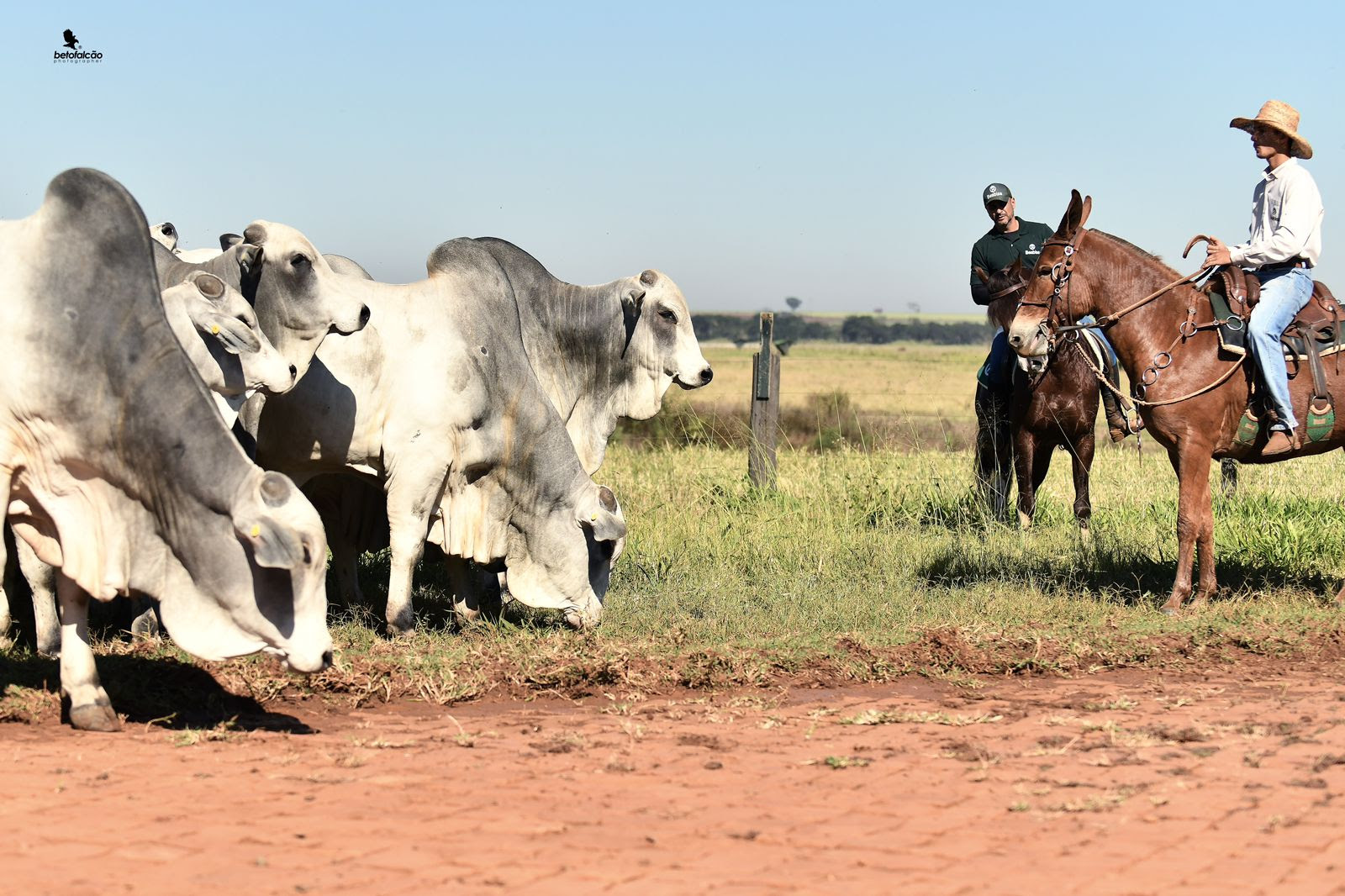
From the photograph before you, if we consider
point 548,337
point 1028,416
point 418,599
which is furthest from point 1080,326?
point 418,599

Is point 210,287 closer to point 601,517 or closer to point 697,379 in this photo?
point 601,517

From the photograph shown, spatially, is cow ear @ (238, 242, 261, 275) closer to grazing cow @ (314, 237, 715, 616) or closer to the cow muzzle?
grazing cow @ (314, 237, 715, 616)

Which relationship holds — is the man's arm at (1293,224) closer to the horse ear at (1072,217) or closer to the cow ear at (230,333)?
the horse ear at (1072,217)

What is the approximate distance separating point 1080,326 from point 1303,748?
3.62 meters

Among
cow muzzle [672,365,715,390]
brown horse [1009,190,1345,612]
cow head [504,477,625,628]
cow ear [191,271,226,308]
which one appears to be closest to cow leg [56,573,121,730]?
cow ear [191,271,226,308]

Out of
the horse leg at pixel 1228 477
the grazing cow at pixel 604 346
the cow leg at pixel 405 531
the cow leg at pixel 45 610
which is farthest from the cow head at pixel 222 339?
the horse leg at pixel 1228 477

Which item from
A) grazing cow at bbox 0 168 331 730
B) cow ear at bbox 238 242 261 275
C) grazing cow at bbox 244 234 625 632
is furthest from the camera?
grazing cow at bbox 244 234 625 632

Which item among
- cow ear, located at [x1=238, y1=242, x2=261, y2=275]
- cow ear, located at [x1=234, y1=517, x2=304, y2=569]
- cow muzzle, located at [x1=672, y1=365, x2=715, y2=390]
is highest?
cow ear, located at [x1=238, y1=242, x2=261, y2=275]

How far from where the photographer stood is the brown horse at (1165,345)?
8.53m

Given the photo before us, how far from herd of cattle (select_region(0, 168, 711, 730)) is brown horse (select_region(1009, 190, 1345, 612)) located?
2181mm

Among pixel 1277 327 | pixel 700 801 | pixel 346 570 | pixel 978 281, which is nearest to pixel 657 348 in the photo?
pixel 346 570

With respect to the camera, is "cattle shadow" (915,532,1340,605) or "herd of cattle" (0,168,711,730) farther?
"cattle shadow" (915,532,1340,605)

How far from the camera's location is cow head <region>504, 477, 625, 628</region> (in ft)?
26.8

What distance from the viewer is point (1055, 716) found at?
6086mm
